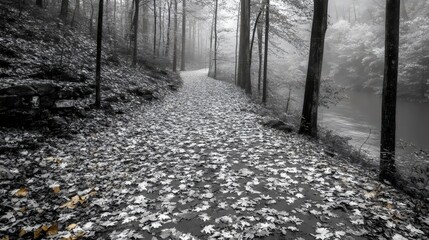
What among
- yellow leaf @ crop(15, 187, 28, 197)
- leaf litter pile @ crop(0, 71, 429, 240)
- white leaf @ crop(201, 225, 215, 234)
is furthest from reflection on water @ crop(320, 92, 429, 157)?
yellow leaf @ crop(15, 187, 28, 197)

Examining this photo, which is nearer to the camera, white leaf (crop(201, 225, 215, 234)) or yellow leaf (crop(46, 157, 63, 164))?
white leaf (crop(201, 225, 215, 234))

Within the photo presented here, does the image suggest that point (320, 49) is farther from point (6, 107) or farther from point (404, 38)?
point (404, 38)

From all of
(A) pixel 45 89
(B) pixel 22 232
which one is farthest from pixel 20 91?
(B) pixel 22 232

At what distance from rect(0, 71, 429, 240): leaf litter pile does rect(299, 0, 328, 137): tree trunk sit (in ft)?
3.96

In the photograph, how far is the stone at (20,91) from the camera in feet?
24.1

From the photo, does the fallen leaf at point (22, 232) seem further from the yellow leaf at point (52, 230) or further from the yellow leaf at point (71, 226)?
the yellow leaf at point (71, 226)

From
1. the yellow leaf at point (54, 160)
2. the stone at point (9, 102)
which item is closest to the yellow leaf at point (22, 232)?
the yellow leaf at point (54, 160)

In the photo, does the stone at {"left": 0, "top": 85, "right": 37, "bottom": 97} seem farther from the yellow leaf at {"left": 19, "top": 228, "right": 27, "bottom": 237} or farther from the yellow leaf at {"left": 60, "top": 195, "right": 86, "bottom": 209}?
the yellow leaf at {"left": 19, "top": 228, "right": 27, "bottom": 237}

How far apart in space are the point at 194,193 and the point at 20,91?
6054 millimetres

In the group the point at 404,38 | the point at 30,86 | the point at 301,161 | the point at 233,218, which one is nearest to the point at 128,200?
the point at 233,218

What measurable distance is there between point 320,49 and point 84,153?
791cm

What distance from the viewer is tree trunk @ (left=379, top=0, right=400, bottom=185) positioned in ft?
18.4

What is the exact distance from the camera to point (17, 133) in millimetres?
7039

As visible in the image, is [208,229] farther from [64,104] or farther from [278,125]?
[64,104]
